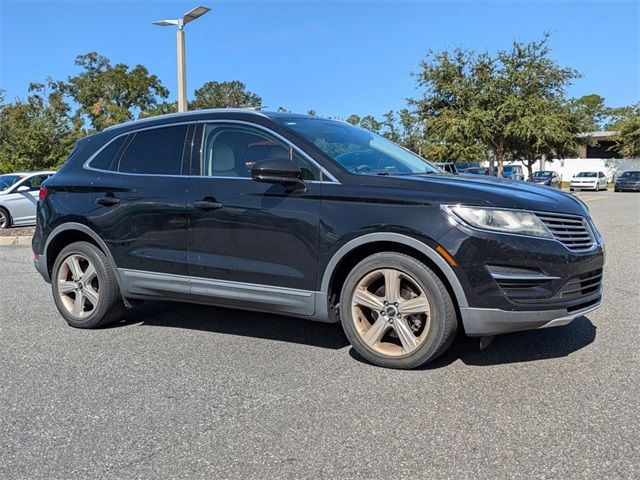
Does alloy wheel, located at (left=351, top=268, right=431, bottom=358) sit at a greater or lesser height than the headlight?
lesser

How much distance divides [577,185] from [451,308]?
144 ft

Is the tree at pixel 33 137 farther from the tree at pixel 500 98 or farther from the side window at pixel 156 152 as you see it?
the side window at pixel 156 152

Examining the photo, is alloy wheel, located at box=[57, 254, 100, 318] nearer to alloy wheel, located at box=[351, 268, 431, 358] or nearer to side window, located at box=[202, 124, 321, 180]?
side window, located at box=[202, 124, 321, 180]

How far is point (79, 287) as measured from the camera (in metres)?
5.52

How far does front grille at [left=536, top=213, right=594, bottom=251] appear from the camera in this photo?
3916 mm

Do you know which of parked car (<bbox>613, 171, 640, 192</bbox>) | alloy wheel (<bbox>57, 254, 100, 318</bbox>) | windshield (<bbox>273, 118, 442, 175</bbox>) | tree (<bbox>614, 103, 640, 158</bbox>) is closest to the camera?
windshield (<bbox>273, 118, 442, 175</bbox>)

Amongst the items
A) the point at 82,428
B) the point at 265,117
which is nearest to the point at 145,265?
the point at 265,117

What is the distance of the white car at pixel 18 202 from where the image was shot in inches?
615

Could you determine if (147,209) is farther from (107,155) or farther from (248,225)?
(248,225)

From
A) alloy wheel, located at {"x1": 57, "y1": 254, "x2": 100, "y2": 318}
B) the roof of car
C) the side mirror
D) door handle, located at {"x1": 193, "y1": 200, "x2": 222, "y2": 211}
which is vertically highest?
the roof of car

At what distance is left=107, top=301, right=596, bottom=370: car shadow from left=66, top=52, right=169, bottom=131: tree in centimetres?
5570

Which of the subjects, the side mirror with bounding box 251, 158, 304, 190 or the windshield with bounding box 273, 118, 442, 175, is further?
the windshield with bounding box 273, 118, 442, 175

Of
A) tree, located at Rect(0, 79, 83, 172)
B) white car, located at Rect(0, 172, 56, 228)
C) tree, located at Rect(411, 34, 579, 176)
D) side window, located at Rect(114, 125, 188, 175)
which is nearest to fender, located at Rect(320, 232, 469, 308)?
side window, located at Rect(114, 125, 188, 175)

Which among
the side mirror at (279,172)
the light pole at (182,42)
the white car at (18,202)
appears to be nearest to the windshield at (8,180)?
the white car at (18,202)
